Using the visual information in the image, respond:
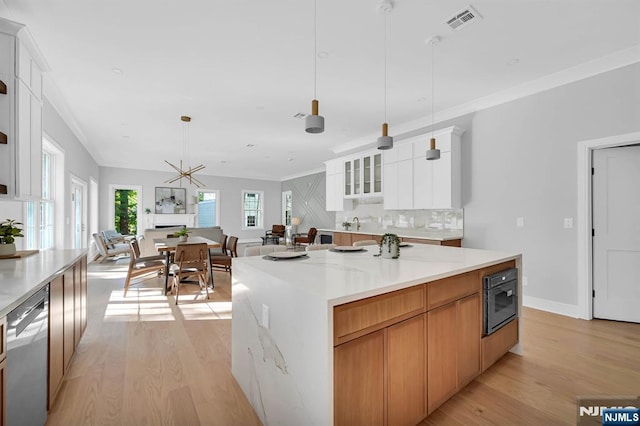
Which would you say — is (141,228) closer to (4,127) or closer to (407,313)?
(4,127)

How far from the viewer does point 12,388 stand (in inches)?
46.7

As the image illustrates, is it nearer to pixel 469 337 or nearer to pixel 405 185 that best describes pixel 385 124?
pixel 469 337

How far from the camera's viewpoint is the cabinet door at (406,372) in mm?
1455

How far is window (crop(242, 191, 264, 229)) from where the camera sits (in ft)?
38.5

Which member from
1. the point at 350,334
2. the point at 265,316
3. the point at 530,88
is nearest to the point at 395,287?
the point at 350,334

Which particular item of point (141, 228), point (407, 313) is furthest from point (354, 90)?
point (141, 228)

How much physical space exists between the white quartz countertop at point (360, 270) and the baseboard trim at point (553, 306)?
1.80 meters

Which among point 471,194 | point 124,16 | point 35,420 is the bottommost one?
point 35,420

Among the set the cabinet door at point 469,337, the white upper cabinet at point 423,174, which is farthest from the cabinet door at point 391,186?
the cabinet door at point 469,337

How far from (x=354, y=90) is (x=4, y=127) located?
3386mm

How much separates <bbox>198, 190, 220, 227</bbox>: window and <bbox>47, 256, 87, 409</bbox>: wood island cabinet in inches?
345

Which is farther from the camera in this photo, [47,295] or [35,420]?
[47,295]

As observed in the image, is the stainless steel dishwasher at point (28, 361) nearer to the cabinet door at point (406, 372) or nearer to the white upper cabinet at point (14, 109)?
the white upper cabinet at point (14, 109)

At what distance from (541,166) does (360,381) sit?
12.3 ft
